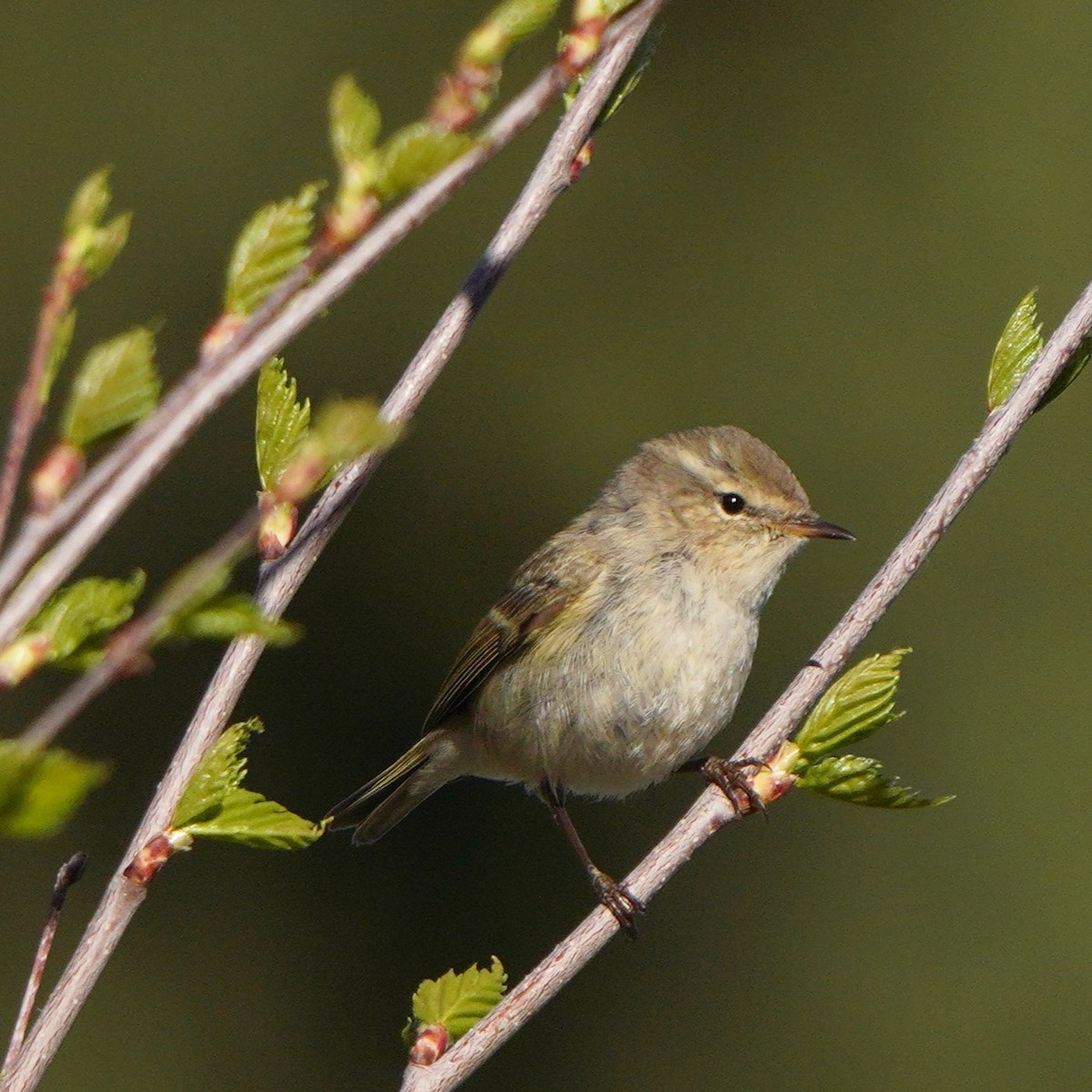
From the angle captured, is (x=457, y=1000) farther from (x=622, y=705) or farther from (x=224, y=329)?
(x=622, y=705)

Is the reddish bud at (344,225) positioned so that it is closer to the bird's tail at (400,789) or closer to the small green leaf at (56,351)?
the small green leaf at (56,351)

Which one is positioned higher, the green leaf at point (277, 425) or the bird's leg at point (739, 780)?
the green leaf at point (277, 425)

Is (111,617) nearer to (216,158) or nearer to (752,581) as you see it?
(752,581)

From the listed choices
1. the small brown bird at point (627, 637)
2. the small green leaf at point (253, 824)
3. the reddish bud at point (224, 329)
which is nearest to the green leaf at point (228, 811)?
the small green leaf at point (253, 824)

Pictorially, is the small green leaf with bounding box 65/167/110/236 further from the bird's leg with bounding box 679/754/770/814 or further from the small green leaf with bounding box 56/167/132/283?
the bird's leg with bounding box 679/754/770/814

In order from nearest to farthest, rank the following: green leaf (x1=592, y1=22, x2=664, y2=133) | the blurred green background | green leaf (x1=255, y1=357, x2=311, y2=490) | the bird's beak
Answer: green leaf (x1=255, y1=357, x2=311, y2=490), green leaf (x1=592, y1=22, x2=664, y2=133), the bird's beak, the blurred green background

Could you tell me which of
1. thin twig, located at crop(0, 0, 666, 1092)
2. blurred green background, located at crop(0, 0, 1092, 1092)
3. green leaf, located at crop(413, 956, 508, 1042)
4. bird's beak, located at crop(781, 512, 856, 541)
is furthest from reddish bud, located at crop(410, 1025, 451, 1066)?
blurred green background, located at crop(0, 0, 1092, 1092)
